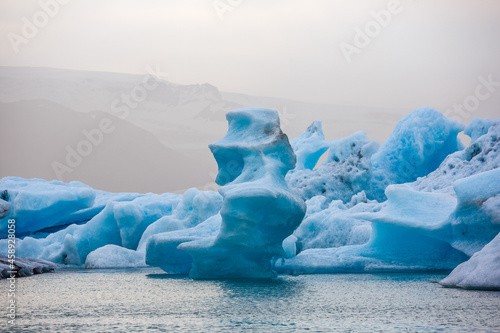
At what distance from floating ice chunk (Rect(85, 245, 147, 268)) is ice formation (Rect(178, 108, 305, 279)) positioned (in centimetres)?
477

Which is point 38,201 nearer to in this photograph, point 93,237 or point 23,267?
point 93,237

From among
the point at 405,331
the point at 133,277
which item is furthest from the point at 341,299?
the point at 133,277

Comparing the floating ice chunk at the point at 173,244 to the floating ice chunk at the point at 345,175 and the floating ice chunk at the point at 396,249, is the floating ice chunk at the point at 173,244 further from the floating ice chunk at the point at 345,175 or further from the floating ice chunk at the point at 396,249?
the floating ice chunk at the point at 345,175

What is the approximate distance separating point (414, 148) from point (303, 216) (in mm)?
9952

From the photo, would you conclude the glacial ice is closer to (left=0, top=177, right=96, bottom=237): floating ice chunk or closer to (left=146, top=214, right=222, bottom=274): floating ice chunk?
(left=0, top=177, right=96, bottom=237): floating ice chunk

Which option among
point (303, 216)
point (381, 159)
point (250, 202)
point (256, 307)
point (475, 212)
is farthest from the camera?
point (381, 159)

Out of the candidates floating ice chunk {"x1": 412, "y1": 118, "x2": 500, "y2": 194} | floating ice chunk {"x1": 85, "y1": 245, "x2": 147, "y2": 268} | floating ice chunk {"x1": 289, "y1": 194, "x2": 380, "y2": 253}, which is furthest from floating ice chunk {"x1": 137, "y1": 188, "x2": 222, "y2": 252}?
floating ice chunk {"x1": 412, "y1": 118, "x2": 500, "y2": 194}

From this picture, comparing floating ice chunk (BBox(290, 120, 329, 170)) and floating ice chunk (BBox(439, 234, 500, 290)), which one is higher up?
floating ice chunk (BBox(290, 120, 329, 170))

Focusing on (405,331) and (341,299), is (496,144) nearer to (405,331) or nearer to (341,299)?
(341,299)

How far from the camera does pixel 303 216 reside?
34.2 feet

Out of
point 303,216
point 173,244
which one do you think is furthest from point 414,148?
point 173,244

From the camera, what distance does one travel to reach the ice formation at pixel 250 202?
9.61 m

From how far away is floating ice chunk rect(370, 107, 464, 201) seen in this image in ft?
63.3

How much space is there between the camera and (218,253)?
10.3m
